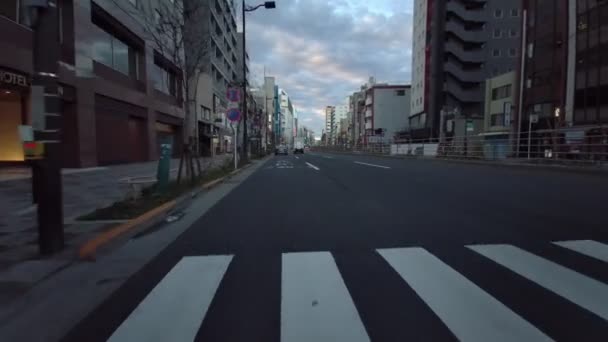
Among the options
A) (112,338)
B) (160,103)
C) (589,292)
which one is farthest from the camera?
(160,103)

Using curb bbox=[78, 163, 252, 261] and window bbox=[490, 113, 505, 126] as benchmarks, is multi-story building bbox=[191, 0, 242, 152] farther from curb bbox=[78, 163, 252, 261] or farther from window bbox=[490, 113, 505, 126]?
window bbox=[490, 113, 505, 126]

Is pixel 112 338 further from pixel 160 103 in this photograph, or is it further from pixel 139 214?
pixel 160 103

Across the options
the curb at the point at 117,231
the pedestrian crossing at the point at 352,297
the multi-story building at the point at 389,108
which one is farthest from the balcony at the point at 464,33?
the pedestrian crossing at the point at 352,297

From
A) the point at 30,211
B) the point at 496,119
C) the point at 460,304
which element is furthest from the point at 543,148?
the point at 496,119

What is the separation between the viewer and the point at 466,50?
63906 millimetres

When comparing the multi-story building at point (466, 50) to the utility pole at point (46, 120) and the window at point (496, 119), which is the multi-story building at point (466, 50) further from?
the utility pole at point (46, 120)

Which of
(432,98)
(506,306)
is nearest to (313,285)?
(506,306)

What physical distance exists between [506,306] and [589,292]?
3.15 feet

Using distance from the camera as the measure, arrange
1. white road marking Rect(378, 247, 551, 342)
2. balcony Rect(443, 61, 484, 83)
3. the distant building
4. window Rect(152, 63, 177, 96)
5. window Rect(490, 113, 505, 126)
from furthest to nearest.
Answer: balcony Rect(443, 61, 484, 83)
window Rect(490, 113, 505, 126)
the distant building
window Rect(152, 63, 177, 96)
white road marking Rect(378, 247, 551, 342)

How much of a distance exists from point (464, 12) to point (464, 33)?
3.20 m

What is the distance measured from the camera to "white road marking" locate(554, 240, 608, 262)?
4820mm

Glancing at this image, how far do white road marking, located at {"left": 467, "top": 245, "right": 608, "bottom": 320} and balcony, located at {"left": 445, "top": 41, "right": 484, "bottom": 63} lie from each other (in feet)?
212

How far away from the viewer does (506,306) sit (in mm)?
3416

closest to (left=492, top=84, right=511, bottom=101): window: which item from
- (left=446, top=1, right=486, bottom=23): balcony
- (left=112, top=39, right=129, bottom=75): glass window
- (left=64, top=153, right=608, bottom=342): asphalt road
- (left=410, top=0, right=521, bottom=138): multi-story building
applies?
(left=410, top=0, right=521, bottom=138): multi-story building
